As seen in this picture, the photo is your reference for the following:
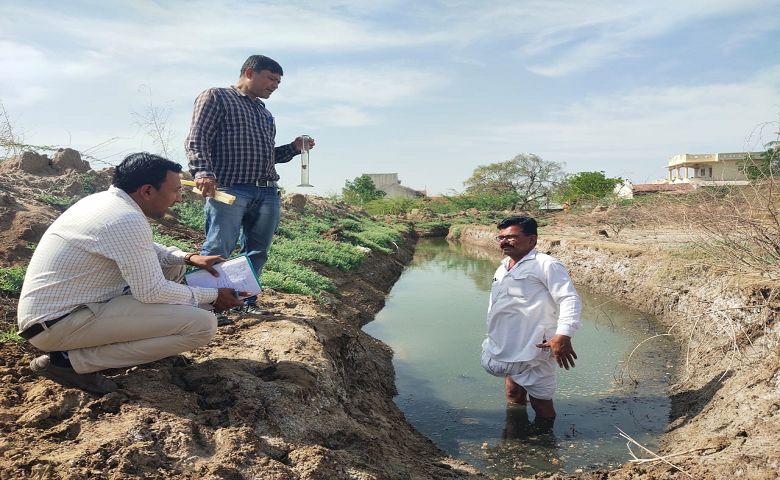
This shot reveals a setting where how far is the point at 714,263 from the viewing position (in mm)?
5941

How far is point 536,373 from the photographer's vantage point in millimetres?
4074

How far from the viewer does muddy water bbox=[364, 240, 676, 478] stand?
3838mm

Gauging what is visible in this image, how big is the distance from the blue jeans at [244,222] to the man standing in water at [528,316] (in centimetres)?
182

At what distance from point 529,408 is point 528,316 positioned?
0.88 meters

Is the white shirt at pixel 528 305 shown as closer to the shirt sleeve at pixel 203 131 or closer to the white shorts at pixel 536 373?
the white shorts at pixel 536 373

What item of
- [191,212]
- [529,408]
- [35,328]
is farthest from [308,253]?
[35,328]

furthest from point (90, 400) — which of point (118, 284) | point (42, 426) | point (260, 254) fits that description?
point (260, 254)

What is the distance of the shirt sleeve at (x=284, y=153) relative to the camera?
4.68 metres

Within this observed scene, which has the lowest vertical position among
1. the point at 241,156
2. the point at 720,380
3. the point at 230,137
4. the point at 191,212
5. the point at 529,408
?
the point at 529,408

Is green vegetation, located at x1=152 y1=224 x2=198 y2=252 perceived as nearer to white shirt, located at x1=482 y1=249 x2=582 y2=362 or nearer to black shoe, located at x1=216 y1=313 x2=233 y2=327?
black shoe, located at x1=216 y1=313 x2=233 y2=327

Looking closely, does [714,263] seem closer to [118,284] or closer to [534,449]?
[534,449]

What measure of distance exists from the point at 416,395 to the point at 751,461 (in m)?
2.68

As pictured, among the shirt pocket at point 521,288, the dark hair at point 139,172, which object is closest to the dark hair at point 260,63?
the dark hair at point 139,172

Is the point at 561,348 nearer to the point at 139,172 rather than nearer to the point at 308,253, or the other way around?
the point at 139,172
